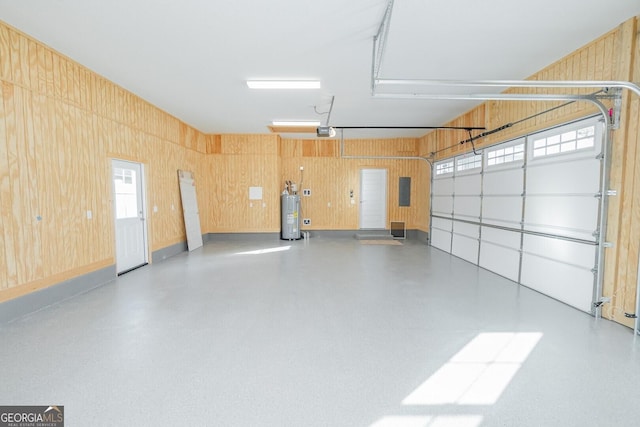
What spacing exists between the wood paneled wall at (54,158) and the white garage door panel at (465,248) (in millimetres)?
6743

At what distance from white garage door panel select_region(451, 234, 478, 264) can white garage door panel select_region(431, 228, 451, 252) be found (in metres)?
0.31

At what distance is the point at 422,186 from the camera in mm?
9391

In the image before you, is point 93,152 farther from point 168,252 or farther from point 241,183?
point 241,183

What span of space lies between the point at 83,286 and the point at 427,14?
559 cm

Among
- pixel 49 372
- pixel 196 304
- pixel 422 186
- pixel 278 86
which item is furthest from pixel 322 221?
pixel 49 372

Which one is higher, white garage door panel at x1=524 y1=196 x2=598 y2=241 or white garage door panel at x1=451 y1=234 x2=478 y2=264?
white garage door panel at x1=524 y1=196 x2=598 y2=241

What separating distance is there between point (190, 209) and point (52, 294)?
13.7 ft

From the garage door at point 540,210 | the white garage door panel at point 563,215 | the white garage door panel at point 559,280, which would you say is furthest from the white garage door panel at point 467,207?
the white garage door panel at point 559,280

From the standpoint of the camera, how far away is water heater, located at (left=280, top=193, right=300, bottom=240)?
30.0 ft

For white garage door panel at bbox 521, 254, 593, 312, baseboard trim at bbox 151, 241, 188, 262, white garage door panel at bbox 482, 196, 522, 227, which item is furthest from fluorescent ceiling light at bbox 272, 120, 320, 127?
white garage door panel at bbox 521, 254, 593, 312

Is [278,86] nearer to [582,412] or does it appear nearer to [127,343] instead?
[127,343]

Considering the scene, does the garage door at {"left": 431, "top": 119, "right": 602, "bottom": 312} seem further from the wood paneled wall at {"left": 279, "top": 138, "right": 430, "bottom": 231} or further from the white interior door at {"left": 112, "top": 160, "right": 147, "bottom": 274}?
the white interior door at {"left": 112, "top": 160, "right": 147, "bottom": 274}

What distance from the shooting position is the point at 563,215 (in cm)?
392

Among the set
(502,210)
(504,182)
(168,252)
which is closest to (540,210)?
(502,210)
